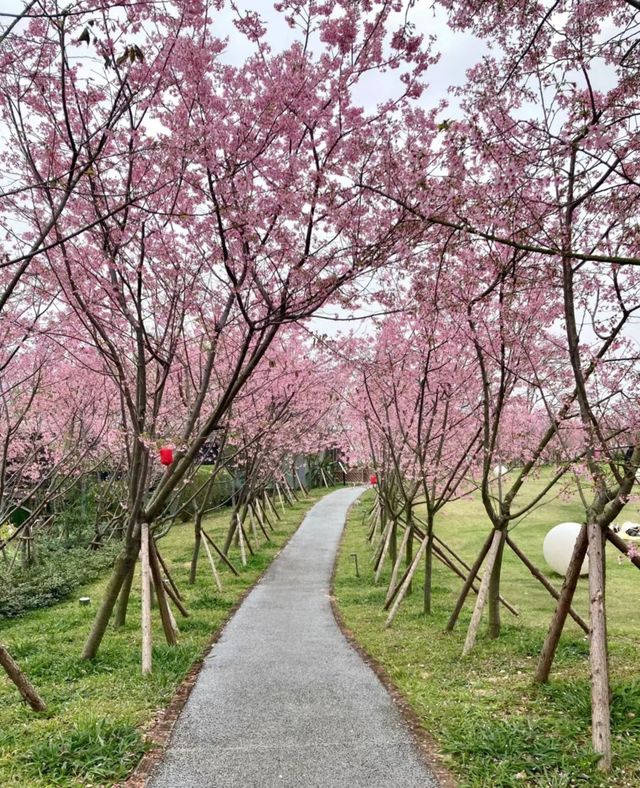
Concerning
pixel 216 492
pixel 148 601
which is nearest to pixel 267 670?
pixel 148 601

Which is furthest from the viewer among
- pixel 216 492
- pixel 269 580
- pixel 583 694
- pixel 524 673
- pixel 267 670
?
pixel 216 492

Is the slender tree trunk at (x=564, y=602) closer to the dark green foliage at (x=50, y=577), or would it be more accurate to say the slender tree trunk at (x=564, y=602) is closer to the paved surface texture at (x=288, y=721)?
the paved surface texture at (x=288, y=721)

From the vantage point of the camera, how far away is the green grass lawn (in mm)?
3547

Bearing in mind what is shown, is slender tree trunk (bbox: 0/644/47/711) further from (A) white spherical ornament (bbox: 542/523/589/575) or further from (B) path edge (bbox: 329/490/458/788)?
(A) white spherical ornament (bbox: 542/523/589/575)

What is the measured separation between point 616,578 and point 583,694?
7893mm

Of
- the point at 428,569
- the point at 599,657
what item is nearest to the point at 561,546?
the point at 428,569

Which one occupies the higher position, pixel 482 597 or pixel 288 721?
pixel 482 597

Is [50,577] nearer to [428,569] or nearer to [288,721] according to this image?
[428,569]

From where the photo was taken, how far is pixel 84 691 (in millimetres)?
4977

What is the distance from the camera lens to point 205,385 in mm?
6031

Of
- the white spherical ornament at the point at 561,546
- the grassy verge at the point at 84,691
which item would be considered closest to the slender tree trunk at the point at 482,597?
the grassy verge at the point at 84,691

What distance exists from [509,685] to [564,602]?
106 centimetres

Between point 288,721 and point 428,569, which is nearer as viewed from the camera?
point 288,721

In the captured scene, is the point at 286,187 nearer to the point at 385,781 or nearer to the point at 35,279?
the point at 35,279
